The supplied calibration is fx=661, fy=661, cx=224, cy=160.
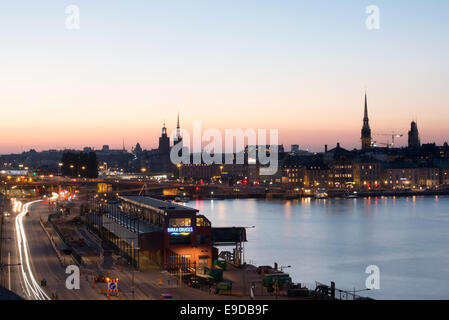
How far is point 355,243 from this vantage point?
2419 centimetres

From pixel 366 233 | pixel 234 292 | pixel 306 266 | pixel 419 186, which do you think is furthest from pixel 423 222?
pixel 419 186

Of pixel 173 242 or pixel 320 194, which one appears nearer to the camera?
pixel 173 242

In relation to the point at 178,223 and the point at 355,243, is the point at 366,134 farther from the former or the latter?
the point at 178,223

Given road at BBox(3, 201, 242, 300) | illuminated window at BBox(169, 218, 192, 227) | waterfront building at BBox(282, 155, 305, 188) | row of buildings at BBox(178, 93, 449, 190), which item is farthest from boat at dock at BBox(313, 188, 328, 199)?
illuminated window at BBox(169, 218, 192, 227)

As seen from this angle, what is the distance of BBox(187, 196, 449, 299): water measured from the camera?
53.2ft

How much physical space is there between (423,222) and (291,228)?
7.14 metres

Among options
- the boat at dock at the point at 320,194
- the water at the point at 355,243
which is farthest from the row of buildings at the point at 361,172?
the water at the point at 355,243

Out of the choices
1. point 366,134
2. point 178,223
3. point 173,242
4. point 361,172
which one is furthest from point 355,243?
point 366,134

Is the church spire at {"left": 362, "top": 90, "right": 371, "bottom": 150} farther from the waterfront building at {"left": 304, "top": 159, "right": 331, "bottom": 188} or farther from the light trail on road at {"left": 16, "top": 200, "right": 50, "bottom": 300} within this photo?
the light trail on road at {"left": 16, "top": 200, "right": 50, "bottom": 300}

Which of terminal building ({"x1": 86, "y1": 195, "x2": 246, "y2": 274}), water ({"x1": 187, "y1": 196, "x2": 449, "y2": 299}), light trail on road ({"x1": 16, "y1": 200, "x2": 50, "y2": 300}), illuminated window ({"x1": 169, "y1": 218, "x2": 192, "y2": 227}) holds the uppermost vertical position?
illuminated window ({"x1": 169, "y1": 218, "x2": 192, "y2": 227})

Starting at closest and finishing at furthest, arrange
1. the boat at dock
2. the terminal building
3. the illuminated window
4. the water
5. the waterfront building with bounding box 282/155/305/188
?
the terminal building → the illuminated window → the water → the boat at dock → the waterfront building with bounding box 282/155/305/188

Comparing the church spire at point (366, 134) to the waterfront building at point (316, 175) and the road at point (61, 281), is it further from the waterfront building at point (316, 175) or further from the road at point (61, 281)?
the road at point (61, 281)

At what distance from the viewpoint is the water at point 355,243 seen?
1622cm
